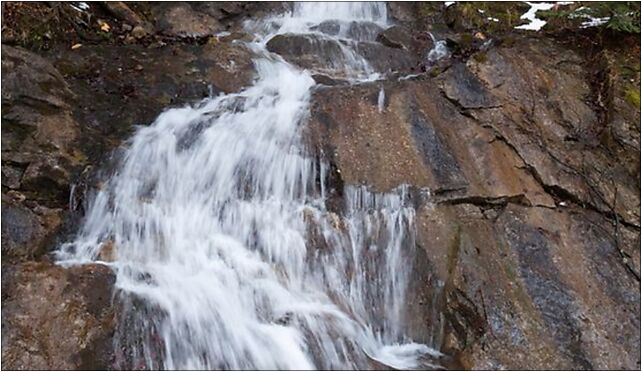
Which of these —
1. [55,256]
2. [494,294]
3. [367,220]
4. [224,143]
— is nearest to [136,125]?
[224,143]

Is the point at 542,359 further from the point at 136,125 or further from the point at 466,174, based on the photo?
the point at 136,125

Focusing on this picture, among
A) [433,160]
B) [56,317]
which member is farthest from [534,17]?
[56,317]

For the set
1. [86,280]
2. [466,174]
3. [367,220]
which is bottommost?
[86,280]

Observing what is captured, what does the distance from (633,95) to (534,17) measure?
2.55 meters

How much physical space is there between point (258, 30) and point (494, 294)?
19.4ft

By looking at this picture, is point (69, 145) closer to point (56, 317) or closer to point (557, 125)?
point (56, 317)

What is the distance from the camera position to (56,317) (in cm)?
436

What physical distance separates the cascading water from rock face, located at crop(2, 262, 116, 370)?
150 mm

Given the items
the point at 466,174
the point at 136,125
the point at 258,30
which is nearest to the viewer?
the point at 466,174

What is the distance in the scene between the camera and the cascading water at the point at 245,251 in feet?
14.6

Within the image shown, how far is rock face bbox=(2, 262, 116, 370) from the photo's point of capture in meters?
4.16

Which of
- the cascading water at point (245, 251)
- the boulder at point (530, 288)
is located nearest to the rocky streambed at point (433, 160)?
the boulder at point (530, 288)

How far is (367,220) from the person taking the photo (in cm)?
539

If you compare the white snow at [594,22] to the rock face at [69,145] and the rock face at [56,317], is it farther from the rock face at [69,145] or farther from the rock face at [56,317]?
the rock face at [56,317]
